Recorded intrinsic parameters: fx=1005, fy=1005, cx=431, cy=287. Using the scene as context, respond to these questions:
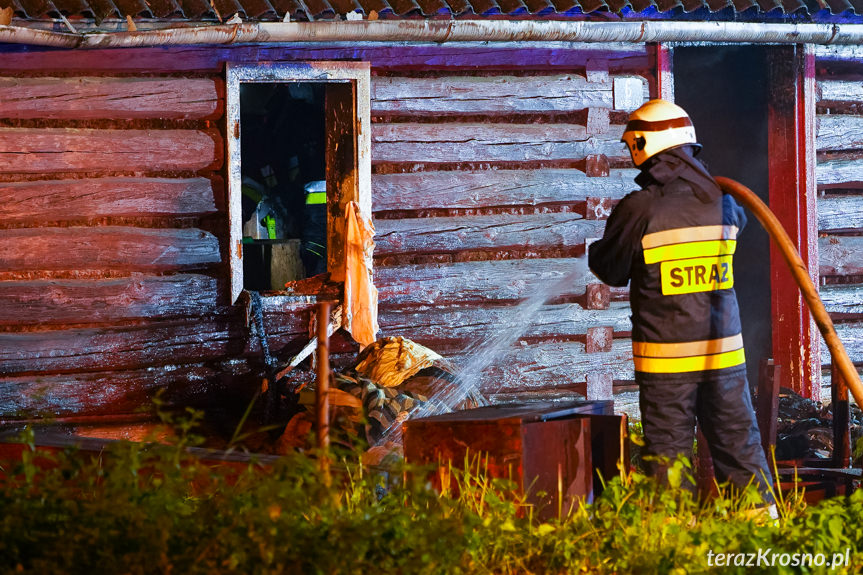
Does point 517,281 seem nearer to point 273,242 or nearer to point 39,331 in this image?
point 273,242

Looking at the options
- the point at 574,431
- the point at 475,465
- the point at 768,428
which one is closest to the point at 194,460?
the point at 475,465

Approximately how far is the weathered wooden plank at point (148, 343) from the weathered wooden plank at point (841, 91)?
15.9ft

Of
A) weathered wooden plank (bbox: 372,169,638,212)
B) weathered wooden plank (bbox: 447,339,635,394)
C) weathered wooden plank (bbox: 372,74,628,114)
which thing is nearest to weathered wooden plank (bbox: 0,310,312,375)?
weathered wooden plank (bbox: 372,169,638,212)

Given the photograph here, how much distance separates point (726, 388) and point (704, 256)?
0.63m

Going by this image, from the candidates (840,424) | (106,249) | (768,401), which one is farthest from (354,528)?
(106,249)

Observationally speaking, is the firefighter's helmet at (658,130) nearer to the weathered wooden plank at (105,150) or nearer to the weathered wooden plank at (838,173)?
the weathered wooden plank at (105,150)

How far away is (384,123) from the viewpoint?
25.2 ft

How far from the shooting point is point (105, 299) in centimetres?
712

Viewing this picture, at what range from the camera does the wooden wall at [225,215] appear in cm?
699

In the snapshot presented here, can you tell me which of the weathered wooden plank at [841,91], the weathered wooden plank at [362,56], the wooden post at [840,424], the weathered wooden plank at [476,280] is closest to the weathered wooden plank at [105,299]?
the weathered wooden plank at [476,280]

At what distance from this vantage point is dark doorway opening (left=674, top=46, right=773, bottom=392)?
29.8ft

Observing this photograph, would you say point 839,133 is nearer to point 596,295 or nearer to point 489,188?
point 596,295

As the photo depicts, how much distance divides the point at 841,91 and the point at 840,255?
1.43 meters

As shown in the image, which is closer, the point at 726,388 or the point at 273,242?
the point at 726,388
